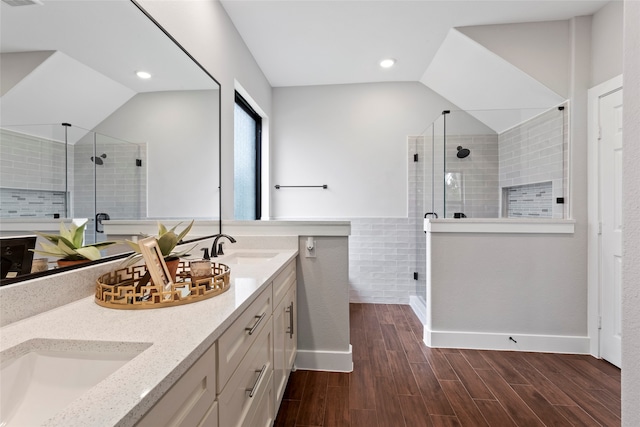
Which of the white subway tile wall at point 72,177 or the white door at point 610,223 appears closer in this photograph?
the white subway tile wall at point 72,177

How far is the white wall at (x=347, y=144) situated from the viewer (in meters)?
3.54

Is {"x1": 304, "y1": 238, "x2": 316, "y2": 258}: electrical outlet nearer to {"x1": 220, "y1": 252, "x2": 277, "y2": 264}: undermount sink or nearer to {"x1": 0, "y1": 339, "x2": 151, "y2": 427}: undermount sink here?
{"x1": 220, "y1": 252, "x2": 277, "y2": 264}: undermount sink

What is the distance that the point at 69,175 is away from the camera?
97cm

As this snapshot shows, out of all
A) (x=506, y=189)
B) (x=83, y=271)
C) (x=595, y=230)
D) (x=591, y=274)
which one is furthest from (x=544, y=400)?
(x=83, y=271)

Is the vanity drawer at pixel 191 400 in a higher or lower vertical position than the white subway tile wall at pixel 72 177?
lower

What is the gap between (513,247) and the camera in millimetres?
2402

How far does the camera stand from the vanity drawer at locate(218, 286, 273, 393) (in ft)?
2.72

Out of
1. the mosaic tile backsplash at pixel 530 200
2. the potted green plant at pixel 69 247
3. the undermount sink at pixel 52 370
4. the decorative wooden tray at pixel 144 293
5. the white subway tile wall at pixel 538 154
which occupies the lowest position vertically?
the undermount sink at pixel 52 370

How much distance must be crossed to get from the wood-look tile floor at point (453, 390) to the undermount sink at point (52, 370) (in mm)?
1200

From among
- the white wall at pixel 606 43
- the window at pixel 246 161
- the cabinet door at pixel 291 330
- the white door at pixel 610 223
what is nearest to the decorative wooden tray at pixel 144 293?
the cabinet door at pixel 291 330

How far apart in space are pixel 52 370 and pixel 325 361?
169 cm

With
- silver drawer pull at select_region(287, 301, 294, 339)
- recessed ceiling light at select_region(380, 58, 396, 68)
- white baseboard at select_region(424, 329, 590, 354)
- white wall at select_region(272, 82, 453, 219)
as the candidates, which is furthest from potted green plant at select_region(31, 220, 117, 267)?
recessed ceiling light at select_region(380, 58, 396, 68)

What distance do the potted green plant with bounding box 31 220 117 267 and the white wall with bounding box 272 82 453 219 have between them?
2.63 metres

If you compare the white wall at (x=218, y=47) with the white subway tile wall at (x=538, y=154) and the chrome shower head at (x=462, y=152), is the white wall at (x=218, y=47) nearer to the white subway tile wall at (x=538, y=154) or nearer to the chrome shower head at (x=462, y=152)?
the chrome shower head at (x=462, y=152)
